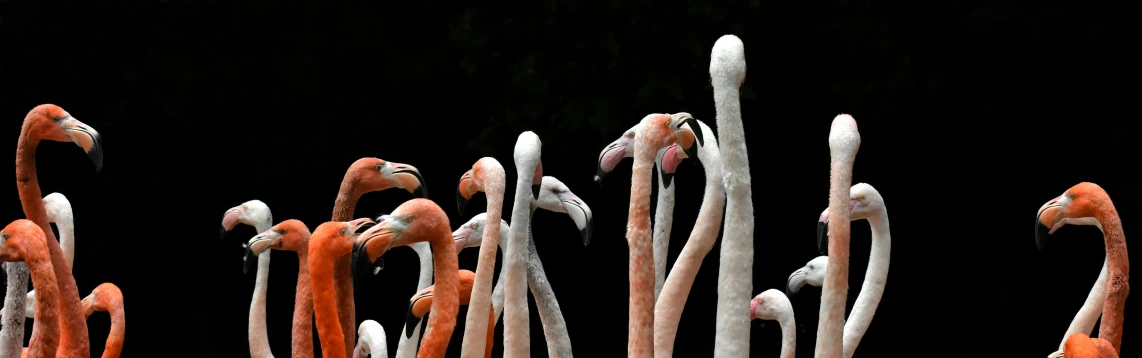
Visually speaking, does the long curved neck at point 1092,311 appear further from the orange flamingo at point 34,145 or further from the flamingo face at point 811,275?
the orange flamingo at point 34,145

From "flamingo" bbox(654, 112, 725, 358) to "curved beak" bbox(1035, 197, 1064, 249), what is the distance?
3.80ft

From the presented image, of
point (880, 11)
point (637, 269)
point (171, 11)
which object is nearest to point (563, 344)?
point (637, 269)

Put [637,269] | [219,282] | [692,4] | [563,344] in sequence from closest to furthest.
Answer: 1. [637,269]
2. [563,344]
3. [692,4]
4. [219,282]

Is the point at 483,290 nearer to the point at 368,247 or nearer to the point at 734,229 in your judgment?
the point at 368,247

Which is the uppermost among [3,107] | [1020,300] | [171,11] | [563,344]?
[171,11]

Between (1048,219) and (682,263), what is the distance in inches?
53.1

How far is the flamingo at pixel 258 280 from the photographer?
6.59 metres

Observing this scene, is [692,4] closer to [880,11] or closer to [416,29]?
[880,11]

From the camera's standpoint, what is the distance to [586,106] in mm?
8148

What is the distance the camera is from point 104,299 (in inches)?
259

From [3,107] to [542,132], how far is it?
8.12 ft

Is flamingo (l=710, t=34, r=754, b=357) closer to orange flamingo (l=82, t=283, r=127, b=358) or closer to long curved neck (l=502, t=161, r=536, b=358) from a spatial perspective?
long curved neck (l=502, t=161, r=536, b=358)

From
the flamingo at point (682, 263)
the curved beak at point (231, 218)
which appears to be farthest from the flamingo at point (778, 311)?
the curved beak at point (231, 218)

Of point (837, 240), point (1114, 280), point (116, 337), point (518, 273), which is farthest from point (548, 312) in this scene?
point (1114, 280)
